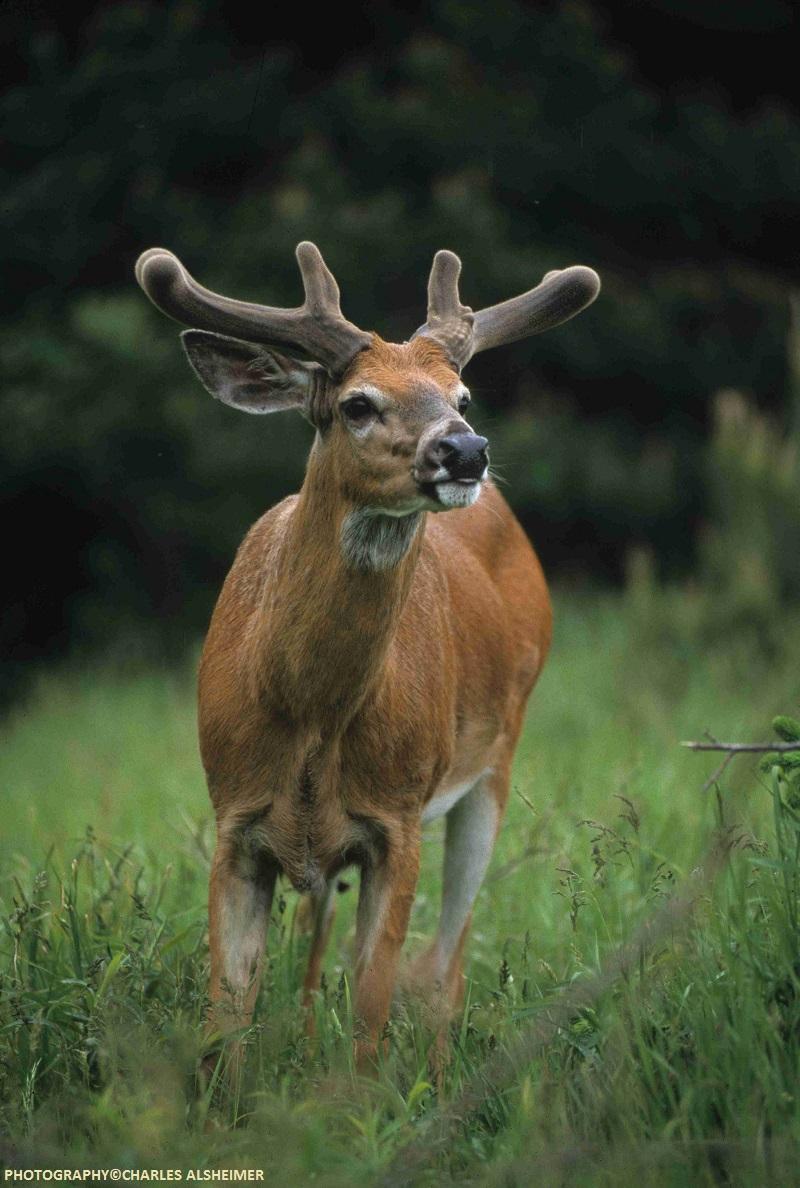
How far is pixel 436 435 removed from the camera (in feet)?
14.7

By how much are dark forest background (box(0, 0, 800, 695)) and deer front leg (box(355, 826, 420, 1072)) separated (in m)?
8.82

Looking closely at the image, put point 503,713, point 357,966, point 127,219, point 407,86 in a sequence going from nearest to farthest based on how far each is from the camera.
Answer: point 357,966 < point 503,713 < point 127,219 < point 407,86

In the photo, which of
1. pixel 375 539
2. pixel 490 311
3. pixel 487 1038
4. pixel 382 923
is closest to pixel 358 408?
pixel 375 539

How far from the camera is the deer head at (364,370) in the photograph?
14.9 feet

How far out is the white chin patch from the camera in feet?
14.6

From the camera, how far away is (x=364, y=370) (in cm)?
483

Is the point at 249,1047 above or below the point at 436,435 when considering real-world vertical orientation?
below

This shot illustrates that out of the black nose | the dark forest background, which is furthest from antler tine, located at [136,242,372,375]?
the dark forest background

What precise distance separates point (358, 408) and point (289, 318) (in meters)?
0.36

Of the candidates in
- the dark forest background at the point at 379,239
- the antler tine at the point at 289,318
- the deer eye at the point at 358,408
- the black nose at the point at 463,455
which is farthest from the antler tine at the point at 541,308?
the dark forest background at the point at 379,239

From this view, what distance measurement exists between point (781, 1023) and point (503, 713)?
8.94ft

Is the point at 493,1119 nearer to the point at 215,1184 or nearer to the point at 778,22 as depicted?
the point at 215,1184

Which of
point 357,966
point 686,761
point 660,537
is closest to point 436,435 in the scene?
point 357,966

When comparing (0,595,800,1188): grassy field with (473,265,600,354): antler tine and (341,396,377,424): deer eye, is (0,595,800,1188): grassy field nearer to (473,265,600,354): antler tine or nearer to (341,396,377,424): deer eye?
(341,396,377,424): deer eye
